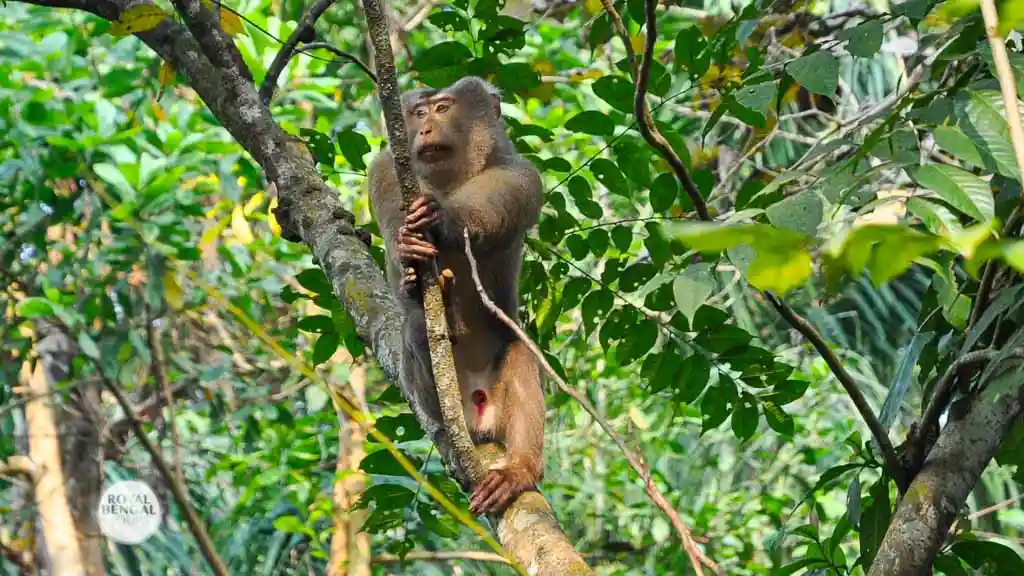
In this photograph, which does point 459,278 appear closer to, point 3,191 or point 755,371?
point 755,371

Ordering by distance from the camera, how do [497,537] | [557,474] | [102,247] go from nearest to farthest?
[497,537]
[102,247]
[557,474]

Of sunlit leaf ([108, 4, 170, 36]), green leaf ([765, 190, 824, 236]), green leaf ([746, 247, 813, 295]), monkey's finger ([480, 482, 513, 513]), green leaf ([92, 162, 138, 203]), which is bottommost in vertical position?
monkey's finger ([480, 482, 513, 513])

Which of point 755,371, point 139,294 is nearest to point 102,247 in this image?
point 139,294

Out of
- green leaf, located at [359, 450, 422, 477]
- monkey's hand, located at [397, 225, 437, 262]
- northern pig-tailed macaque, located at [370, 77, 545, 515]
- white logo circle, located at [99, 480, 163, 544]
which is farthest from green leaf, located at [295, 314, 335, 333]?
white logo circle, located at [99, 480, 163, 544]

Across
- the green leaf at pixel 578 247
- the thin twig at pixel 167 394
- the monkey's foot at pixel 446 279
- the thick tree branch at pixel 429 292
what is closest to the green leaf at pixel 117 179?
the thin twig at pixel 167 394

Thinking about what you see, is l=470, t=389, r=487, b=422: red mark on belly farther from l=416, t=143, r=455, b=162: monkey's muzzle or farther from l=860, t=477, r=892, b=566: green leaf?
l=860, t=477, r=892, b=566: green leaf

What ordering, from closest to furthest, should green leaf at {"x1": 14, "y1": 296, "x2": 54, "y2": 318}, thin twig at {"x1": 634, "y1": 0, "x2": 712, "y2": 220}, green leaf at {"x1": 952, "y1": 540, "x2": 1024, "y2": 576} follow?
thin twig at {"x1": 634, "y1": 0, "x2": 712, "y2": 220}, green leaf at {"x1": 952, "y1": 540, "x2": 1024, "y2": 576}, green leaf at {"x1": 14, "y1": 296, "x2": 54, "y2": 318}

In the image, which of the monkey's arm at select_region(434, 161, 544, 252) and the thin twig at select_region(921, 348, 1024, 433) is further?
the monkey's arm at select_region(434, 161, 544, 252)

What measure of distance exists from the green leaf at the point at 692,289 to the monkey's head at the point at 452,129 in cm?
242

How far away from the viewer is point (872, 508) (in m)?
3.24

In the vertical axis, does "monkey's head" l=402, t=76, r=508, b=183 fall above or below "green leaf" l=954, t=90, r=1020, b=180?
above

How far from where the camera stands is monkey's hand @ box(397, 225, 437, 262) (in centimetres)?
315

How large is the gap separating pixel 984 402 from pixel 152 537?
18.4 feet

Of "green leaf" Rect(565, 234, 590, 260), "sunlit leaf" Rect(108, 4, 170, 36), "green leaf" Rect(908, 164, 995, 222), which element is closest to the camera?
"green leaf" Rect(908, 164, 995, 222)
